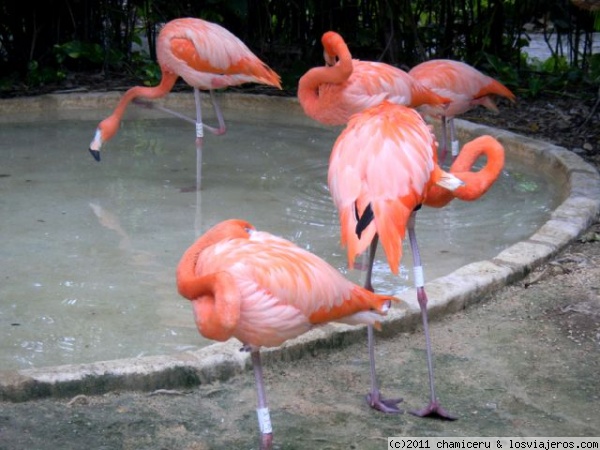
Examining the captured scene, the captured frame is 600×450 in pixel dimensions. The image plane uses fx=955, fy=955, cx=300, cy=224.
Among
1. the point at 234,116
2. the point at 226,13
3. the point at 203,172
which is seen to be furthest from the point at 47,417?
the point at 226,13

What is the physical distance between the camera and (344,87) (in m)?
5.66

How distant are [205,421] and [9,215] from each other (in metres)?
2.87

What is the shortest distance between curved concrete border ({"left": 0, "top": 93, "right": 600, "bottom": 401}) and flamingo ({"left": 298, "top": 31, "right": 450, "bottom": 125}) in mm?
1246

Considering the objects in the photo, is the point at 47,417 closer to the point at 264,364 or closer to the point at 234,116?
the point at 264,364

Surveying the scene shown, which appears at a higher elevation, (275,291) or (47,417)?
(275,291)

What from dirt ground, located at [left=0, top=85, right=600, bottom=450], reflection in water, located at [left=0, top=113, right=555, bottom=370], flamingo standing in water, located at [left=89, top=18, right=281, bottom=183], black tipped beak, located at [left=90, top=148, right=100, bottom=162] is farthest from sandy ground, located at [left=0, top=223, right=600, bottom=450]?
black tipped beak, located at [left=90, top=148, right=100, bottom=162]

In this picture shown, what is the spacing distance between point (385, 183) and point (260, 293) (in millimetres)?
740

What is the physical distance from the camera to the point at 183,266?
3.03 meters

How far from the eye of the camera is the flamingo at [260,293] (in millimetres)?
2854

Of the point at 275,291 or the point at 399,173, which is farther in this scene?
the point at 399,173

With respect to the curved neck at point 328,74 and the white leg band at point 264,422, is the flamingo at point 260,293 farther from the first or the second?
the curved neck at point 328,74

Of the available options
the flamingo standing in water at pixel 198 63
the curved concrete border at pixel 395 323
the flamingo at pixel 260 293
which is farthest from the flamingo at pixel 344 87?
the flamingo at pixel 260 293

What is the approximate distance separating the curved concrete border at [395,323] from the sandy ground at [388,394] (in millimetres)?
44

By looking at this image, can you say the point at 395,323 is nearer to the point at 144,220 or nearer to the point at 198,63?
the point at 144,220
